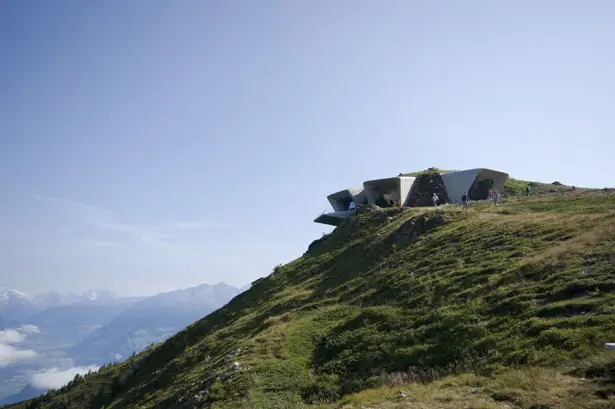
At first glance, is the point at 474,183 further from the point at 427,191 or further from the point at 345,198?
the point at 345,198

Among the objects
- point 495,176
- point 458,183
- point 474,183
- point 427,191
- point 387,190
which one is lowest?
point 474,183

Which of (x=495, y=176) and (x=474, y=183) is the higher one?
(x=495, y=176)

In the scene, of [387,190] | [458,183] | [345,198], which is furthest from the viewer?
[345,198]

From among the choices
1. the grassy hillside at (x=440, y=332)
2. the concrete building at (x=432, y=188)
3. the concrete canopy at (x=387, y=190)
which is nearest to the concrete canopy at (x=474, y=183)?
the concrete building at (x=432, y=188)

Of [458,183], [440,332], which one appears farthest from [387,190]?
[440,332]

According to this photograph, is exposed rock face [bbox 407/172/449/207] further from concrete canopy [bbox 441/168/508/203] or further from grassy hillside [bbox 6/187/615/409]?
grassy hillside [bbox 6/187/615/409]

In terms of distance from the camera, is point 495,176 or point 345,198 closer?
point 495,176

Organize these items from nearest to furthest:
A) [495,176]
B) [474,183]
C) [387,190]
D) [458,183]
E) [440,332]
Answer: [440,332] < [474,183] < [495,176] < [458,183] < [387,190]

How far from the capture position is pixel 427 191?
67.1 m

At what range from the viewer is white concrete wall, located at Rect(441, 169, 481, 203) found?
6353 centimetres

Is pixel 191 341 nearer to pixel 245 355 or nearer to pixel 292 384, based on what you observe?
pixel 245 355

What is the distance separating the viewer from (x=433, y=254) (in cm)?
2911

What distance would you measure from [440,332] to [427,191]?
53.2m

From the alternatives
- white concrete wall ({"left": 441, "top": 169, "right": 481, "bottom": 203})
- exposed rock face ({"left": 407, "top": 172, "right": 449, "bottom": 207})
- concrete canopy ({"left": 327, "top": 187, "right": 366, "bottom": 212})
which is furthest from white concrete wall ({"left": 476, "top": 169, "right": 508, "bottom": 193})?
concrete canopy ({"left": 327, "top": 187, "right": 366, "bottom": 212})
